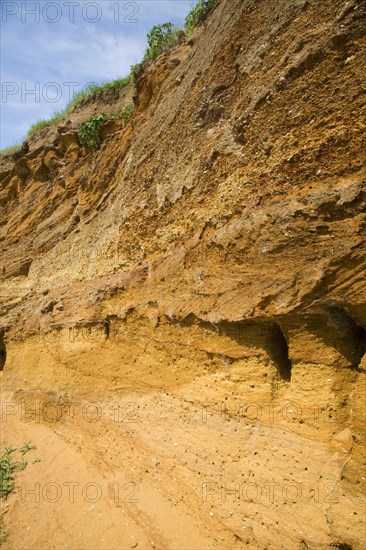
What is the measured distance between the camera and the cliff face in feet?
11.8

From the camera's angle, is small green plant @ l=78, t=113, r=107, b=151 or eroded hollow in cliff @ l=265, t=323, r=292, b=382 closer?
eroded hollow in cliff @ l=265, t=323, r=292, b=382

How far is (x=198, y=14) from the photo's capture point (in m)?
9.03

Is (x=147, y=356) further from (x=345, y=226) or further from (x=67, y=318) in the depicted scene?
(x=345, y=226)

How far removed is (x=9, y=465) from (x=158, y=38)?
1126cm

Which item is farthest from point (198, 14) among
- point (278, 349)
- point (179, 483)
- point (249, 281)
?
point (179, 483)

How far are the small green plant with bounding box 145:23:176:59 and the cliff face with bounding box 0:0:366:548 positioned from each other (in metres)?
2.79

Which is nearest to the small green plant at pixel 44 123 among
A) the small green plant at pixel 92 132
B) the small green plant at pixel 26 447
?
the small green plant at pixel 92 132

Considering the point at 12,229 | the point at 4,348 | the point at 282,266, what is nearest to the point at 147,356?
the point at 282,266

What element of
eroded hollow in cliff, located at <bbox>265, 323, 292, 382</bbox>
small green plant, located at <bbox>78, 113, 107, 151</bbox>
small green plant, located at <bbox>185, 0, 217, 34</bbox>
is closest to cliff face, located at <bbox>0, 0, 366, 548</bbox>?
eroded hollow in cliff, located at <bbox>265, 323, 292, 382</bbox>

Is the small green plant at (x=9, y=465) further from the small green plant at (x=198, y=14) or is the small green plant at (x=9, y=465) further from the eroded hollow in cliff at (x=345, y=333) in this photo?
the small green plant at (x=198, y=14)

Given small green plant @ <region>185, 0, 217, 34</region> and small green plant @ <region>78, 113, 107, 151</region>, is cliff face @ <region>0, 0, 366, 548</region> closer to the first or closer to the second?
small green plant @ <region>185, 0, 217, 34</region>

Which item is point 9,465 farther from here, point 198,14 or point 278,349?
point 198,14

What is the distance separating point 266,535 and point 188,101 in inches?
273

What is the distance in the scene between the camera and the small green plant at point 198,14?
8574 millimetres
